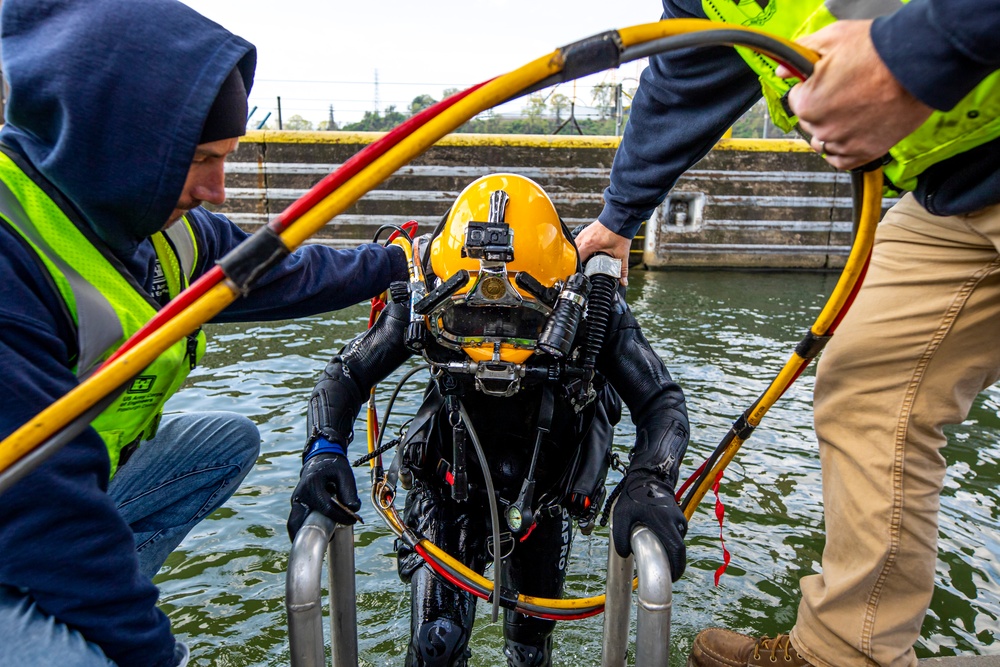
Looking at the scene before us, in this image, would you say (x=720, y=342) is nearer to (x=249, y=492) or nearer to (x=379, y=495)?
(x=249, y=492)

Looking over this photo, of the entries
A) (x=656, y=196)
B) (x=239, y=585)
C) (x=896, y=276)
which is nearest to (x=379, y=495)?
(x=239, y=585)

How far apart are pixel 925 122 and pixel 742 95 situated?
93 centimetres

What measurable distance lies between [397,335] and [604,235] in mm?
840

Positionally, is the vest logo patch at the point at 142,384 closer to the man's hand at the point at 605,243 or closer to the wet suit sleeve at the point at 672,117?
the man's hand at the point at 605,243

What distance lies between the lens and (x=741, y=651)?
7.68 feet

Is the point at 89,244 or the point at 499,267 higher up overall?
the point at 89,244

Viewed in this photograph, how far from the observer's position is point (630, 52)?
47.9 inches

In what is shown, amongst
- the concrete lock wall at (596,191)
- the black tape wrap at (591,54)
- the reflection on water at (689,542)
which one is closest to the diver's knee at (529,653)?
the reflection on water at (689,542)

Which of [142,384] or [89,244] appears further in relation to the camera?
[142,384]

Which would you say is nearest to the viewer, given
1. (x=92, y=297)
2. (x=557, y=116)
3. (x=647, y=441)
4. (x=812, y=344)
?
(x=92, y=297)

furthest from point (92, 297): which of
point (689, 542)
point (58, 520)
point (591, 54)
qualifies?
point (689, 542)

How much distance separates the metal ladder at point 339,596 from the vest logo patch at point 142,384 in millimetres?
491

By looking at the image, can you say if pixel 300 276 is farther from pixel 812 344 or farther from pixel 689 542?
pixel 689 542

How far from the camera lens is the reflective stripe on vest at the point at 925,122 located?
58.6 inches
